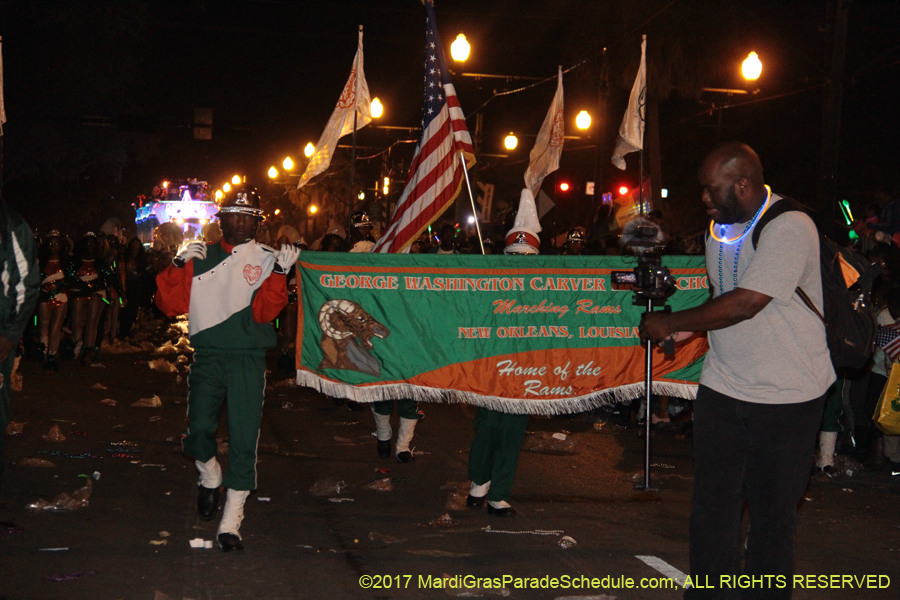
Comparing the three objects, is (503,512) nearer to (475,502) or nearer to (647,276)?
(475,502)

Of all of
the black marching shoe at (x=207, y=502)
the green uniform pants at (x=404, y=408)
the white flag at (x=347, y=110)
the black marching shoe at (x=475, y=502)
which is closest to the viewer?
the black marching shoe at (x=207, y=502)

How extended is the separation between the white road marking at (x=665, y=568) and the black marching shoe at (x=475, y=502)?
1435mm

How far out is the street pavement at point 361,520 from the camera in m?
5.20

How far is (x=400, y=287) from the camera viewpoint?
7.73 metres

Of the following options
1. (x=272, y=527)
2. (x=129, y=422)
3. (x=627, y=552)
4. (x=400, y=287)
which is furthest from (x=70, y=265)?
(x=627, y=552)

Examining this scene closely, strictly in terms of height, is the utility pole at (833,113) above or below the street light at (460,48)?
below

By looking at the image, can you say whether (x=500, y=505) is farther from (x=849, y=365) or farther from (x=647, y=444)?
(x=849, y=365)

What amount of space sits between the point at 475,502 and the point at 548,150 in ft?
26.9

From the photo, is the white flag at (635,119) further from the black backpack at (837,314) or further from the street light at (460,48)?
the black backpack at (837,314)

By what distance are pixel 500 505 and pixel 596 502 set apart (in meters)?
0.95

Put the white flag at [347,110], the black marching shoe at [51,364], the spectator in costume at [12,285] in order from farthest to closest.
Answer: the black marching shoe at [51,364]
the white flag at [347,110]
the spectator in costume at [12,285]

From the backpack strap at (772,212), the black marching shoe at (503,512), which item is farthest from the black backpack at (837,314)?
the black marching shoe at (503,512)

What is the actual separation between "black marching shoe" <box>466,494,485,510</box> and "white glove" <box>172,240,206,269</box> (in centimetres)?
260

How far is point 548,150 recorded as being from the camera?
14.1 meters
